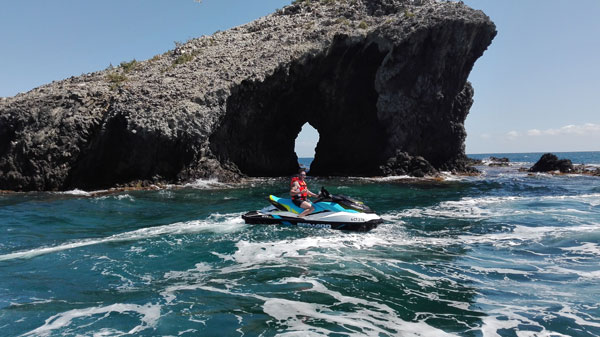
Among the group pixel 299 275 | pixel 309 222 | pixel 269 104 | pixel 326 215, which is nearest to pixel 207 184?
pixel 269 104

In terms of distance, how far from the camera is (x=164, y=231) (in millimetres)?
12938

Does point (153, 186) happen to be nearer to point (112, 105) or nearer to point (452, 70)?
point (112, 105)

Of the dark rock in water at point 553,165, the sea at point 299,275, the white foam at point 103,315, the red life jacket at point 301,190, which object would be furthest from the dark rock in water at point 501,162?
the white foam at point 103,315

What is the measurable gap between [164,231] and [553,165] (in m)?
43.0

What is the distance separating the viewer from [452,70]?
116 ft

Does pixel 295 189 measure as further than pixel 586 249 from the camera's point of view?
Yes

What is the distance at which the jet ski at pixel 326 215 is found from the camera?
12539mm

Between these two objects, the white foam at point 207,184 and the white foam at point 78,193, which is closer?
the white foam at point 78,193

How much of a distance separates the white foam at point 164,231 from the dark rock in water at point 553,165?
39.2m

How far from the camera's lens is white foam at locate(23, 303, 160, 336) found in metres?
5.78

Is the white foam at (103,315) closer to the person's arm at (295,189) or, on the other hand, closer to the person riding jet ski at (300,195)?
the person riding jet ski at (300,195)

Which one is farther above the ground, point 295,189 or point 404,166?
point 404,166

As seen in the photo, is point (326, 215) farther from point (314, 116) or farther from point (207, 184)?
point (314, 116)

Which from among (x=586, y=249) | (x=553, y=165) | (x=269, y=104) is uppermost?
(x=269, y=104)
